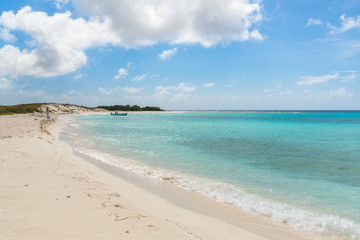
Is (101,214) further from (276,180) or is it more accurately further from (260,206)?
(276,180)

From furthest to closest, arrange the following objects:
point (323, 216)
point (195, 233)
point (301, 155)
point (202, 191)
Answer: point (301, 155)
point (202, 191)
point (323, 216)
point (195, 233)

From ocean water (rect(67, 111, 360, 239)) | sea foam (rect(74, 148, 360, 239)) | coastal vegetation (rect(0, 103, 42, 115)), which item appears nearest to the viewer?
sea foam (rect(74, 148, 360, 239))

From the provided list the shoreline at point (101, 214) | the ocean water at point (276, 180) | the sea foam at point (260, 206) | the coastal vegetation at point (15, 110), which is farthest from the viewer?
the coastal vegetation at point (15, 110)

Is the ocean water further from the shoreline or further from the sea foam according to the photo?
the shoreline

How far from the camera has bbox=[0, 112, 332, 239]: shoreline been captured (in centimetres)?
369

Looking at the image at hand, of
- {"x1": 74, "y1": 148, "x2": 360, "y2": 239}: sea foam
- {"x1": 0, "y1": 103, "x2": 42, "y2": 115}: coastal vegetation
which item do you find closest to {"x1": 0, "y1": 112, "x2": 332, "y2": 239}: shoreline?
{"x1": 74, "y1": 148, "x2": 360, "y2": 239}: sea foam

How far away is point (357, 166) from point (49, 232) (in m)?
14.5

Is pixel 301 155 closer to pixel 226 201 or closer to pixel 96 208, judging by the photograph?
pixel 226 201

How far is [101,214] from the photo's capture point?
14.4 feet

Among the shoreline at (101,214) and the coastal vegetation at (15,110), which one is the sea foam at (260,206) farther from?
the coastal vegetation at (15,110)

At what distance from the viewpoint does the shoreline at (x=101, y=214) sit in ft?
12.1

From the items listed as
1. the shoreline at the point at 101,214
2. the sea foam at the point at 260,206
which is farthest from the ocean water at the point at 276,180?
Result: the shoreline at the point at 101,214

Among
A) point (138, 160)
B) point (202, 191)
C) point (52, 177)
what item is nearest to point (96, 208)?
point (52, 177)

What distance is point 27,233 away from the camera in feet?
11.3
